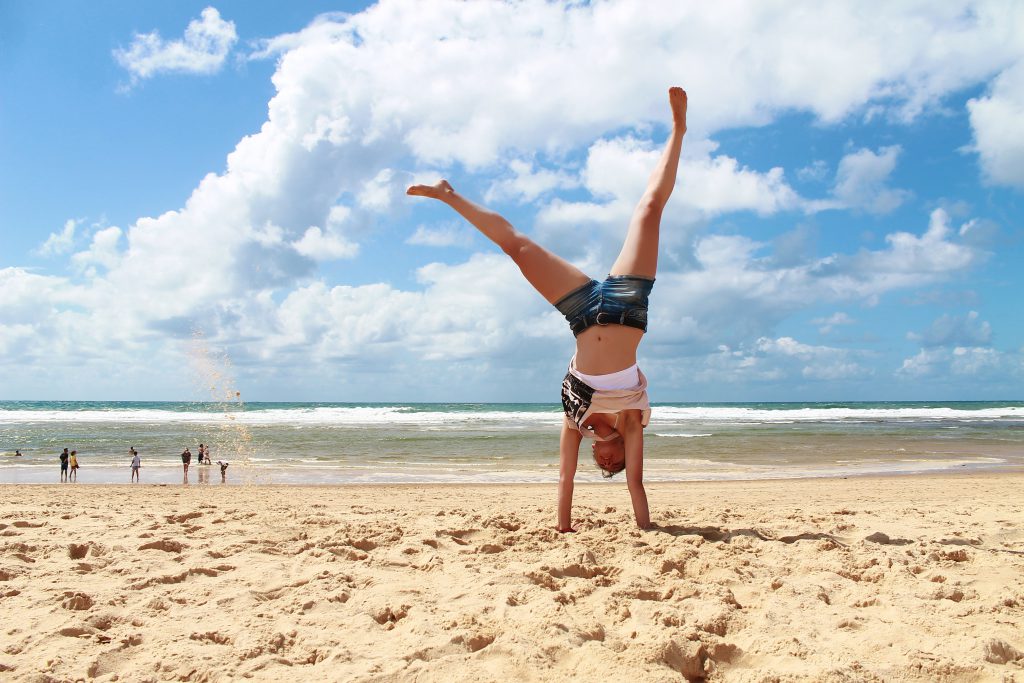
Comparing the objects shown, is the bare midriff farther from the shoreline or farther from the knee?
the shoreline

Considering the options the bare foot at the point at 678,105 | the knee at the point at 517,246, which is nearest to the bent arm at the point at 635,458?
the knee at the point at 517,246

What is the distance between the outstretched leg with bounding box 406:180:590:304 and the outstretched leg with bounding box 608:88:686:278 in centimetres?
34

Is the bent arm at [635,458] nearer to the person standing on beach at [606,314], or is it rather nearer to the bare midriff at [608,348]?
the person standing on beach at [606,314]

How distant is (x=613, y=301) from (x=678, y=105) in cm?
171

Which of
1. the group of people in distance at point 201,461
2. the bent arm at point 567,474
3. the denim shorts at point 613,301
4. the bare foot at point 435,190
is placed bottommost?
the group of people in distance at point 201,461

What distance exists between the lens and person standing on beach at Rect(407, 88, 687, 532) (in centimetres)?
471

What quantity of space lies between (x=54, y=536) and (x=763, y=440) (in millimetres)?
26092

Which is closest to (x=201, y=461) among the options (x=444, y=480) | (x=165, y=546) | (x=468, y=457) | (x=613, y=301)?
(x=444, y=480)

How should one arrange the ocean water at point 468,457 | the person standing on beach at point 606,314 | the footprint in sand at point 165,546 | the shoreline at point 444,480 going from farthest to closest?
1. the ocean water at point 468,457
2. the shoreline at point 444,480
3. the person standing on beach at point 606,314
4. the footprint in sand at point 165,546

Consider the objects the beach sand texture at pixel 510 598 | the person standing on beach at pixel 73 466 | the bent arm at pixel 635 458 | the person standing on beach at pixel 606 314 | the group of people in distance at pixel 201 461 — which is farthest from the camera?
the group of people in distance at pixel 201 461

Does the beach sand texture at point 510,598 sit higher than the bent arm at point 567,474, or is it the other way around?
the bent arm at point 567,474

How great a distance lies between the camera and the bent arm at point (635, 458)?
5.02m

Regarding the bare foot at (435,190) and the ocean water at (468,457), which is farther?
the ocean water at (468,457)

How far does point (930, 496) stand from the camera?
10.5m
